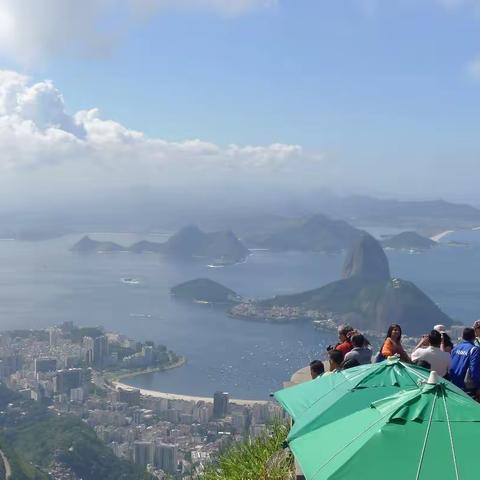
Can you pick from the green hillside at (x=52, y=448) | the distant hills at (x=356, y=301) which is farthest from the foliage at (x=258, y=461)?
the distant hills at (x=356, y=301)

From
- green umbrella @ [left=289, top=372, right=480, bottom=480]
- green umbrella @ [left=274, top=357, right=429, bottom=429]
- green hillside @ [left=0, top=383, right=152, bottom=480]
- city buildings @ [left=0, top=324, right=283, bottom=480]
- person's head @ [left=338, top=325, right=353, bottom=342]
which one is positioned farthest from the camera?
city buildings @ [left=0, top=324, right=283, bottom=480]

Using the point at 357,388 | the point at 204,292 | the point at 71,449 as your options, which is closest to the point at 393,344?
the point at 357,388

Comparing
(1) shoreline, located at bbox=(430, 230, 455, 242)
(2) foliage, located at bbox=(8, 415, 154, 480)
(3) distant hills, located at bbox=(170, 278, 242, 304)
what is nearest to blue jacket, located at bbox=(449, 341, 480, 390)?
(2) foliage, located at bbox=(8, 415, 154, 480)

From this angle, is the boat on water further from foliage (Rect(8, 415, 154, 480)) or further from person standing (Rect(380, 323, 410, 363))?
person standing (Rect(380, 323, 410, 363))

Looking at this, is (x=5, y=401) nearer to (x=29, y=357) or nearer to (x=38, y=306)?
Result: (x=29, y=357)

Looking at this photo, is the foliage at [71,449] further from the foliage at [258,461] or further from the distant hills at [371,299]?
the distant hills at [371,299]

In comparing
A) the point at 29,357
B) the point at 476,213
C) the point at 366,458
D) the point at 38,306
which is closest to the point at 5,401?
the point at 29,357

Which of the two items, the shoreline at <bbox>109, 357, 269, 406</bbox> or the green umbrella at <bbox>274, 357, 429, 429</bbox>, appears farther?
the shoreline at <bbox>109, 357, 269, 406</bbox>

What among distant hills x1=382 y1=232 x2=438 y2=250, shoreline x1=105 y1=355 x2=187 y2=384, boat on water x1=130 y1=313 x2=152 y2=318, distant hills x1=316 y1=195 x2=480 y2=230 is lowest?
boat on water x1=130 y1=313 x2=152 y2=318

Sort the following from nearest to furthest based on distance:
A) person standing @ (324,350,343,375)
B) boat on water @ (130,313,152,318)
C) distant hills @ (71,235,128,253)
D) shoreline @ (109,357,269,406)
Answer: person standing @ (324,350,343,375), shoreline @ (109,357,269,406), boat on water @ (130,313,152,318), distant hills @ (71,235,128,253)
